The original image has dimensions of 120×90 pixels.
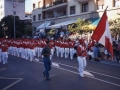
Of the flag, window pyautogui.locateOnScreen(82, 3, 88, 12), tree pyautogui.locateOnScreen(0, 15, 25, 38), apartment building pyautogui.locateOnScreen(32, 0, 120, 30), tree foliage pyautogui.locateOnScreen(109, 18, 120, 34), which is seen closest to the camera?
the flag

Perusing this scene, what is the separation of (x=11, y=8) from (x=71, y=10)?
44219mm

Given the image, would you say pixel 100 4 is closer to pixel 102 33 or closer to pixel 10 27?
pixel 10 27

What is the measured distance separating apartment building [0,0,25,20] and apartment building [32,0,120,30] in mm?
25356

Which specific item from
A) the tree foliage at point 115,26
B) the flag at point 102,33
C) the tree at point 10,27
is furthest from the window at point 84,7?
the flag at point 102,33

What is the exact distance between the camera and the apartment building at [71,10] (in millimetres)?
29219

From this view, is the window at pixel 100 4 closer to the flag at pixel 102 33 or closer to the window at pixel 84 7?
the window at pixel 84 7

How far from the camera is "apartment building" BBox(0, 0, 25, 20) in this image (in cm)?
7856

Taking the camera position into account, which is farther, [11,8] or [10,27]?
[11,8]

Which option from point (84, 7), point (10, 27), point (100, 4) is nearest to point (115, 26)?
point (100, 4)

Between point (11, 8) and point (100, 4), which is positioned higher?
point (11, 8)

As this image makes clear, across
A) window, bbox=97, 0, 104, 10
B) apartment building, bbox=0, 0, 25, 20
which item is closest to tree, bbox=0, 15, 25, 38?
window, bbox=97, 0, 104, 10

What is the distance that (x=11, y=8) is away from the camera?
79.5 metres

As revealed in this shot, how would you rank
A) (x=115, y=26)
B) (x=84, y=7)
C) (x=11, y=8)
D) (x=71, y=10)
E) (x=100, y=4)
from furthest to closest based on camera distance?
(x=11, y=8), (x=71, y=10), (x=84, y=7), (x=100, y=4), (x=115, y=26)

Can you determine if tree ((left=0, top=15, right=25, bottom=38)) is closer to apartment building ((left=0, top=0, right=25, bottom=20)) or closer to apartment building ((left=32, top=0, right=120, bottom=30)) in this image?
apartment building ((left=32, top=0, right=120, bottom=30))
